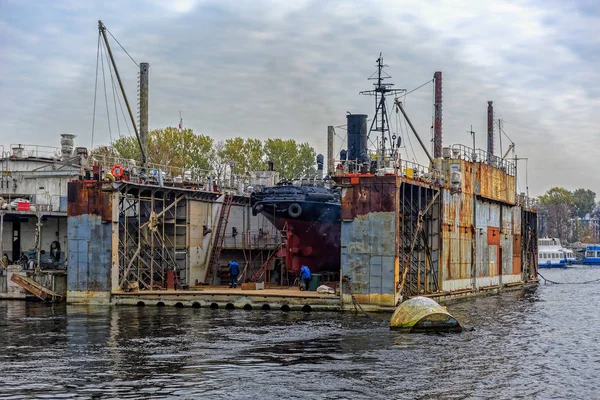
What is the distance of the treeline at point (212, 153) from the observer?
95.9 meters

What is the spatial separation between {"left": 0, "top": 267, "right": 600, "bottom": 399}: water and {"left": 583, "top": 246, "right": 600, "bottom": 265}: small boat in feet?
344

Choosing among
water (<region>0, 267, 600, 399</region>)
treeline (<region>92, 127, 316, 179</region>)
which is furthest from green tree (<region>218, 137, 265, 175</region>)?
water (<region>0, 267, 600, 399</region>)

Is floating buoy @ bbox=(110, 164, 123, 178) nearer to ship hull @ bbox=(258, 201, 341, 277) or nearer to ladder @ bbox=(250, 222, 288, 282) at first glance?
ship hull @ bbox=(258, 201, 341, 277)

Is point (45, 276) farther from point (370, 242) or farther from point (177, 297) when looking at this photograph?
point (370, 242)

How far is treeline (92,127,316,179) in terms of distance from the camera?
95938mm

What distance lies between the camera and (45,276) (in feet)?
145

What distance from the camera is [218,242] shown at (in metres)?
50.7

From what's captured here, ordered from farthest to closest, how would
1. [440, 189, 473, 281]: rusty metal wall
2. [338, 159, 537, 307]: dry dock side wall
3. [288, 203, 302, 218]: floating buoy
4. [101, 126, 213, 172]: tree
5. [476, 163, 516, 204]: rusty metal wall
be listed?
[101, 126, 213, 172]: tree
[476, 163, 516, 204]: rusty metal wall
[288, 203, 302, 218]: floating buoy
[440, 189, 473, 281]: rusty metal wall
[338, 159, 537, 307]: dry dock side wall

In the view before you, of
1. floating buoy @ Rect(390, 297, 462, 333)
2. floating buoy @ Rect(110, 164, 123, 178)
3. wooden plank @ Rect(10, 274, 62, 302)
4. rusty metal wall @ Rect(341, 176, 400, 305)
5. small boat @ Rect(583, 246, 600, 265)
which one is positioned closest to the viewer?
floating buoy @ Rect(390, 297, 462, 333)

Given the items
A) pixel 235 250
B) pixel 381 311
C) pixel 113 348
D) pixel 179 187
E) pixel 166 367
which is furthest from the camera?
pixel 235 250

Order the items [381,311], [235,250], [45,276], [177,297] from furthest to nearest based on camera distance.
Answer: [235,250], [45,276], [177,297], [381,311]

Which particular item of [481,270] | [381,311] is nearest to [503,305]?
[481,270]

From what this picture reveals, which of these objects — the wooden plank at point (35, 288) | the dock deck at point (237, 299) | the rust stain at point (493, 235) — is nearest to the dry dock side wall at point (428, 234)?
the rust stain at point (493, 235)

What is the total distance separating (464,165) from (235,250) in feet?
48.8
